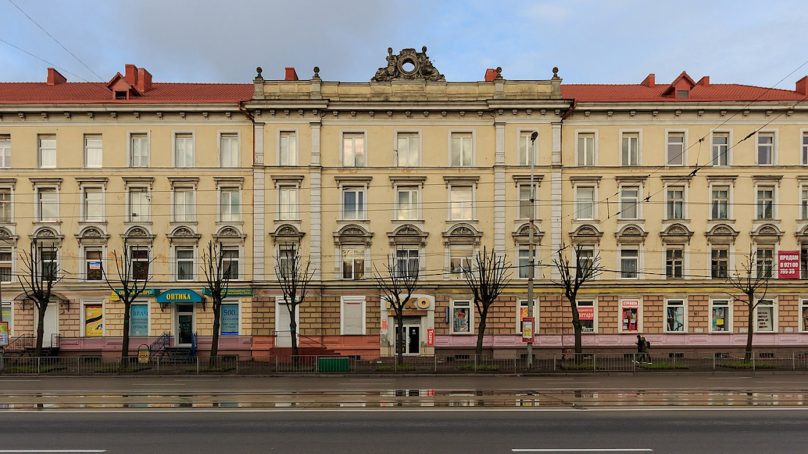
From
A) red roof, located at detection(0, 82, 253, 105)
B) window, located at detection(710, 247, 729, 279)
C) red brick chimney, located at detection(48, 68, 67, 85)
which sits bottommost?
window, located at detection(710, 247, 729, 279)

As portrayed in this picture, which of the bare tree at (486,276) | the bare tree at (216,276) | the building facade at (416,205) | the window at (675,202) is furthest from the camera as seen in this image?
Result: the window at (675,202)

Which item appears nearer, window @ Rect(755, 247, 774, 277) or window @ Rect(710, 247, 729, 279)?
window @ Rect(755, 247, 774, 277)

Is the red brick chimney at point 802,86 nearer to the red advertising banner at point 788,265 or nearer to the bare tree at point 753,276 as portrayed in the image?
the red advertising banner at point 788,265

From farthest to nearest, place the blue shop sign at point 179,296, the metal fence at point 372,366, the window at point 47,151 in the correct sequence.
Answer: the window at point 47,151, the blue shop sign at point 179,296, the metal fence at point 372,366

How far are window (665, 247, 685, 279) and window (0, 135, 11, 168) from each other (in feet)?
127

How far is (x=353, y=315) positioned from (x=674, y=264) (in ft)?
61.8

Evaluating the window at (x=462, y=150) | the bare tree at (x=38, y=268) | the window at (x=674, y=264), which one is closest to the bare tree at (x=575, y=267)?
the window at (x=674, y=264)

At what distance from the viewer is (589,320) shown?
1345 inches

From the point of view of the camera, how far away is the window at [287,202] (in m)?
34.4

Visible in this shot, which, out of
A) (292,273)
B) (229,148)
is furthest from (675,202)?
(229,148)

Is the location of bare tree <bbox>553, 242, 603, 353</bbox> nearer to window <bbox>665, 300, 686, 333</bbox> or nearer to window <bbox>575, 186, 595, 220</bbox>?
window <bbox>575, 186, 595, 220</bbox>

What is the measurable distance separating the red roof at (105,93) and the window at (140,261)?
856 cm

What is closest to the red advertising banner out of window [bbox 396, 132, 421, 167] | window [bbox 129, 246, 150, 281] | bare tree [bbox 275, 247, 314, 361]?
window [bbox 396, 132, 421, 167]

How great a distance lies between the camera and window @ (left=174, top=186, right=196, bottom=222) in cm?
3456
